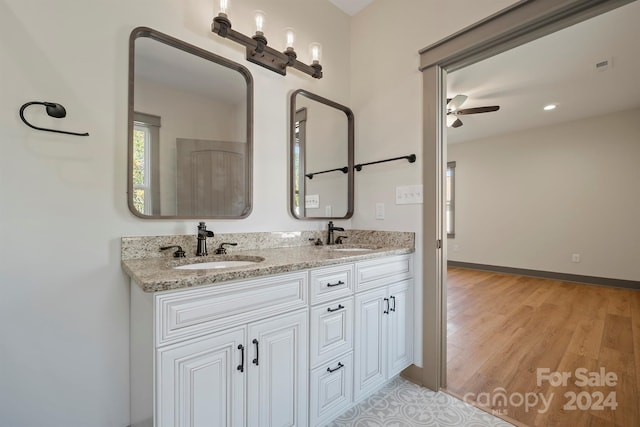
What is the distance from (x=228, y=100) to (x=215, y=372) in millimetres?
1439

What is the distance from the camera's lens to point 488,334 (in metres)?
2.51

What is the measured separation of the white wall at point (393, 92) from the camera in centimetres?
178

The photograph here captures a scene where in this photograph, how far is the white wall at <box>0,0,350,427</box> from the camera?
106 cm

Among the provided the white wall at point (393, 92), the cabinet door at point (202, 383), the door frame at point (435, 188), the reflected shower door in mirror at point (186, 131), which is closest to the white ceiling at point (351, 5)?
the white wall at point (393, 92)

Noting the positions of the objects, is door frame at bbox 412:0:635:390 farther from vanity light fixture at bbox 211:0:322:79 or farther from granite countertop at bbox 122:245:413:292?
vanity light fixture at bbox 211:0:322:79

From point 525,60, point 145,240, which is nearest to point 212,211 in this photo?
point 145,240

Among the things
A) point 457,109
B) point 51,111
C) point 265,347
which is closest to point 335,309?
point 265,347

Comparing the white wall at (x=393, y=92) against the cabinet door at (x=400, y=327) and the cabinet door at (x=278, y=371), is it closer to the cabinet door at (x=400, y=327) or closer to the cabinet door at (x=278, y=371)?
the cabinet door at (x=400, y=327)

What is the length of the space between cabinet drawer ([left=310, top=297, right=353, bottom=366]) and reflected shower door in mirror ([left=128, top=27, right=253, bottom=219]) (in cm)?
77

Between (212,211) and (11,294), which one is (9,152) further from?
(212,211)

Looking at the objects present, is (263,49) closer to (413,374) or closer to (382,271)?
(382,271)

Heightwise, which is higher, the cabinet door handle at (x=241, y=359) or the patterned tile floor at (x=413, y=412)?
the cabinet door handle at (x=241, y=359)

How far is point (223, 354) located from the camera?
1007mm

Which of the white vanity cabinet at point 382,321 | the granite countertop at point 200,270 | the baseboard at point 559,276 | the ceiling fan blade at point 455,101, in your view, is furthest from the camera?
the baseboard at point 559,276
